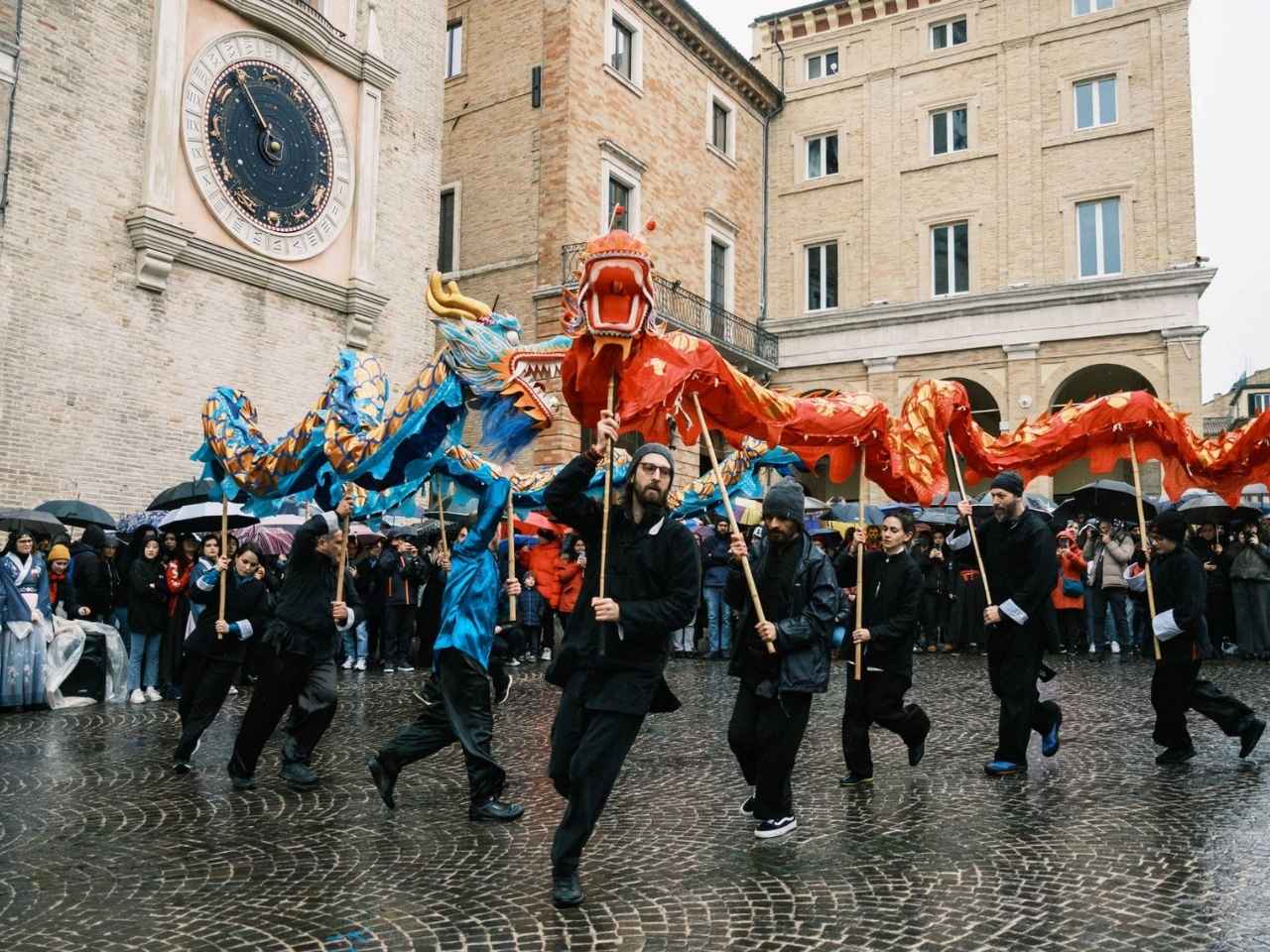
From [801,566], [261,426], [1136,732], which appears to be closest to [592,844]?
[801,566]

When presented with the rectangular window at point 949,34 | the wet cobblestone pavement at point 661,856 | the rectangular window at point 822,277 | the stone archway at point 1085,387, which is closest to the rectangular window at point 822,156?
the rectangular window at point 822,277

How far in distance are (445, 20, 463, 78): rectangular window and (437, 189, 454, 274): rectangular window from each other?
116 inches

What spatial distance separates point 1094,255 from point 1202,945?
2591cm

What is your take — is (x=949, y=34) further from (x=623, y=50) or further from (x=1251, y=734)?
(x=1251, y=734)

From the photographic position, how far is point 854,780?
285 inches

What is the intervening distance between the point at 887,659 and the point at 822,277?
81.4 feet

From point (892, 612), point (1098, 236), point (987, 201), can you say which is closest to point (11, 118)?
point (892, 612)

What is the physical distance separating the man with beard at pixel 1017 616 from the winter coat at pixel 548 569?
8995 millimetres

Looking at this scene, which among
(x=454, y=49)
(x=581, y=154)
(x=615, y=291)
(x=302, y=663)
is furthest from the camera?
(x=454, y=49)

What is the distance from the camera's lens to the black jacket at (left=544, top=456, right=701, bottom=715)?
496 cm

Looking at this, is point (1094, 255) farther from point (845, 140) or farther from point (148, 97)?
point (148, 97)

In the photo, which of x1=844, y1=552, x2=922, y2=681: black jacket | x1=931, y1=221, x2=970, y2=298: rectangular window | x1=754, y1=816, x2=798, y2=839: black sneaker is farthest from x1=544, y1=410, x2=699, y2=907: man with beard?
x1=931, y1=221, x2=970, y2=298: rectangular window

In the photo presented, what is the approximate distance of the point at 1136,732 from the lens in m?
9.05

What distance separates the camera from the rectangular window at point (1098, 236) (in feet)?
89.4
